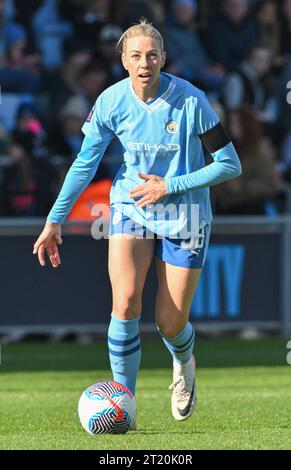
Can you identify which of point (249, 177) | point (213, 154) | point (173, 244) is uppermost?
point (213, 154)

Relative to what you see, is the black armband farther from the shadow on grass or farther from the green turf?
the shadow on grass

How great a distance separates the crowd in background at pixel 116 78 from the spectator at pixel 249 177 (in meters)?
0.01

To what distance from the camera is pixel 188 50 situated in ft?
56.4

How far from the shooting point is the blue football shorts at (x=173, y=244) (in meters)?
7.76

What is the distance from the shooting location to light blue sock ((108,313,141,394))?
7.72 metres

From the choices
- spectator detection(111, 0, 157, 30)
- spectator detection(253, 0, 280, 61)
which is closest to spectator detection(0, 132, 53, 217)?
spectator detection(111, 0, 157, 30)

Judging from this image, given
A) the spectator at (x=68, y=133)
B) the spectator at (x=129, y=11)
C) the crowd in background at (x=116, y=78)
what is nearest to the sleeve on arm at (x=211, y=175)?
the crowd in background at (x=116, y=78)

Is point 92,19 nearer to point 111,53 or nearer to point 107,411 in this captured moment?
point 111,53

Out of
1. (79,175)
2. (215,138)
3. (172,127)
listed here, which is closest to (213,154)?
(215,138)

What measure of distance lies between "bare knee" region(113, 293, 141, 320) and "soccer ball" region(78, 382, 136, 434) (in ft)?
1.43

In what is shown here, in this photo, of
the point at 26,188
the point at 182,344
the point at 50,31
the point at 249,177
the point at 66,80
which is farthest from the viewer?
the point at 50,31

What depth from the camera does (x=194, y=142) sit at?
7742 millimetres

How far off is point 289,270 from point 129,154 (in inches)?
268

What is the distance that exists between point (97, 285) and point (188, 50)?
4.70 meters
